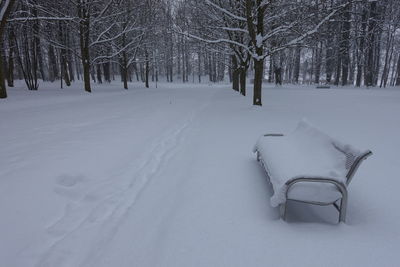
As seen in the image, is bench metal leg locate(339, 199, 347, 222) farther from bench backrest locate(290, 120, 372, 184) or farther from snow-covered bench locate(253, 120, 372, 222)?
bench backrest locate(290, 120, 372, 184)

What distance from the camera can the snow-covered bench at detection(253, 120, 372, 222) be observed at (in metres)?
3.03

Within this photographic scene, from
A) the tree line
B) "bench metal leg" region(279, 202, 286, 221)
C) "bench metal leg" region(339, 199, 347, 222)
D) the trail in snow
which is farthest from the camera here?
the tree line

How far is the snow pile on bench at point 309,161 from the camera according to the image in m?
3.09

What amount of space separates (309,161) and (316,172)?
504mm

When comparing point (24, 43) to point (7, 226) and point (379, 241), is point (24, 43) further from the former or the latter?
point (379, 241)

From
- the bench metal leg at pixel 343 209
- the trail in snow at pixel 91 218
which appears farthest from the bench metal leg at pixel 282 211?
the trail in snow at pixel 91 218

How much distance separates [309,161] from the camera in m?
3.63

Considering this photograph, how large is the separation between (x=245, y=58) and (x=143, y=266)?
685 inches

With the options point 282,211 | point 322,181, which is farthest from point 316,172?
point 282,211

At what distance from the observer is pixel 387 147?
6375 millimetres

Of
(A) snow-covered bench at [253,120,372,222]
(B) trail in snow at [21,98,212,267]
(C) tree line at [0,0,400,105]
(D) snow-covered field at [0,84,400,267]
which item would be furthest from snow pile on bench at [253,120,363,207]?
(C) tree line at [0,0,400,105]

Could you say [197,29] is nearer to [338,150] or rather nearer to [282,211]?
[338,150]

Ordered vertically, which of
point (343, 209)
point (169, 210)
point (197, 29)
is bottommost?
point (169, 210)

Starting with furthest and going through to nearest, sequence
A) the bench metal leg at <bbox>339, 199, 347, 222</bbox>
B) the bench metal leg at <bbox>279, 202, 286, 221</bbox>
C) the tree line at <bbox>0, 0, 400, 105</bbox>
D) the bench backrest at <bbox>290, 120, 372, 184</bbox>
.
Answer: the tree line at <bbox>0, 0, 400, 105</bbox>
the bench metal leg at <bbox>279, 202, 286, 221</bbox>
the bench metal leg at <bbox>339, 199, 347, 222</bbox>
the bench backrest at <bbox>290, 120, 372, 184</bbox>
